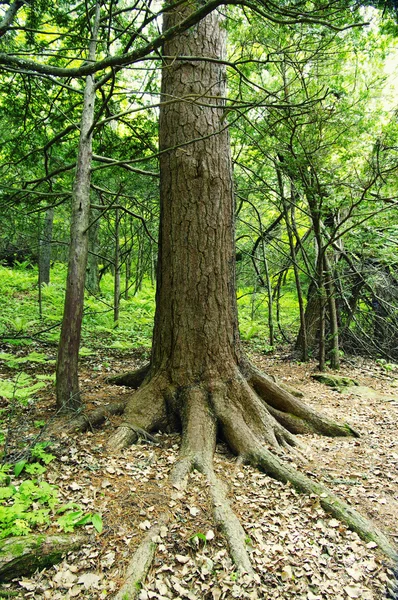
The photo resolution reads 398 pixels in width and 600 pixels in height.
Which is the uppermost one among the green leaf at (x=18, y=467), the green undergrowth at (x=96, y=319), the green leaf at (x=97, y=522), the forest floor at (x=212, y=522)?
the green undergrowth at (x=96, y=319)

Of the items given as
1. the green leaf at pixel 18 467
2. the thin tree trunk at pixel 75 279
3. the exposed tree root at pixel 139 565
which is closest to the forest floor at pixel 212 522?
the exposed tree root at pixel 139 565

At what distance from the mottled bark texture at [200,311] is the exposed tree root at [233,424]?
1cm

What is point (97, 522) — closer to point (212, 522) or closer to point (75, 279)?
point (212, 522)

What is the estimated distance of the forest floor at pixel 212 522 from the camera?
84.5 inches

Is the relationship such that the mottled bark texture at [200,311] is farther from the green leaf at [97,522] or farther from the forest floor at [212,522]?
the green leaf at [97,522]

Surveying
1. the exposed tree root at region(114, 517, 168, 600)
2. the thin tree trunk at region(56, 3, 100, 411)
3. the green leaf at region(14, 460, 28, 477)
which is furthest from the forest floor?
the thin tree trunk at region(56, 3, 100, 411)

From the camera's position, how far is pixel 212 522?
256 cm

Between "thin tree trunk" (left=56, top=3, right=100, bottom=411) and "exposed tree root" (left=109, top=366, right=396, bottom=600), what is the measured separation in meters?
0.69

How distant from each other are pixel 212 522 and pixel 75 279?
7.93ft

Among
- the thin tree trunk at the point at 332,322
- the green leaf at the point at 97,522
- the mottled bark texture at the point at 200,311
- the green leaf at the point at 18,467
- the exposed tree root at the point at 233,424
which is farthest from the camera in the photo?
the thin tree trunk at the point at 332,322

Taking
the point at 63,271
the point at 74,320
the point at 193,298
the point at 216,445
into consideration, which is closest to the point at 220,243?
the point at 193,298

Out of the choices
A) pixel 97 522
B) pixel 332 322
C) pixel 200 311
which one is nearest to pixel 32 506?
pixel 97 522

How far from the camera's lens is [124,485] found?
2822mm

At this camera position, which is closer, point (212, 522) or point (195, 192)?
point (212, 522)
